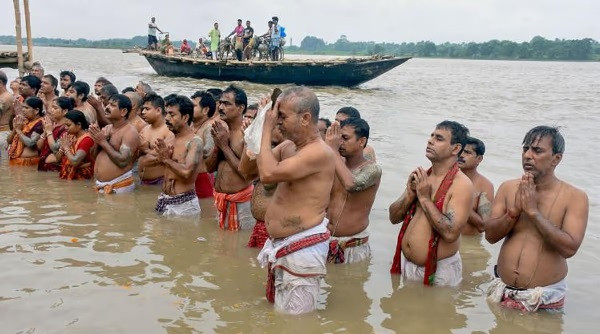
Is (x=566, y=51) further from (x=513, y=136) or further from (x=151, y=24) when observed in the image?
(x=513, y=136)

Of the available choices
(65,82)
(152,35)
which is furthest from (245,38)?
(65,82)

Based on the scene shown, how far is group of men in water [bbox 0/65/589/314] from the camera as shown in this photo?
4266 millimetres

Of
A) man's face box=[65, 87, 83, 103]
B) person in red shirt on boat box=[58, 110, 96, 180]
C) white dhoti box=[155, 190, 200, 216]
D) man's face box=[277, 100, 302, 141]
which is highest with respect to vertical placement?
man's face box=[277, 100, 302, 141]

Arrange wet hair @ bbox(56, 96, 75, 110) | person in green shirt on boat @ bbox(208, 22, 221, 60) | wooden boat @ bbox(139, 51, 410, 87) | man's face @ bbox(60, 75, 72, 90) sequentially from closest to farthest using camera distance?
wet hair @ bbox(56, 96, 75, 110) < man's face @ bbox(60, 75, 72, 90) < wooden boat @ bbox(139, 51, 410, 87) < person in green shirt on boat @ bbox(208, 22, 221, 60)

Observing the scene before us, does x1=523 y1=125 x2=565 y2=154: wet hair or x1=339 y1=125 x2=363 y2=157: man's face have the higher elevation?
x1=523 y1=125 x2=565 y2=154: wet hair

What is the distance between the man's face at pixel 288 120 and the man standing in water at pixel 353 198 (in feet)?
3.28

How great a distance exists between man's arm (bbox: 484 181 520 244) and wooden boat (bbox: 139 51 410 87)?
23.0 m

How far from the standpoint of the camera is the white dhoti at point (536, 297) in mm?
4559

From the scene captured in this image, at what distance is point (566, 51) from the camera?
273ft

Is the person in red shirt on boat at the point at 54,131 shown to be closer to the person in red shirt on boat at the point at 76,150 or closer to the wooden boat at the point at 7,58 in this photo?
the person in red shirt on boat at the point at 76,150

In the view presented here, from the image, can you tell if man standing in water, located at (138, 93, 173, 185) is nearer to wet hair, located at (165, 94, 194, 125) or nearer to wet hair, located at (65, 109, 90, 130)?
wet hair, located at (165, 94, 194, 125)

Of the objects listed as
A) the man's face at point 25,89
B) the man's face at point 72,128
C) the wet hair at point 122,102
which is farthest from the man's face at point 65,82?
the wet hair at point 122,102

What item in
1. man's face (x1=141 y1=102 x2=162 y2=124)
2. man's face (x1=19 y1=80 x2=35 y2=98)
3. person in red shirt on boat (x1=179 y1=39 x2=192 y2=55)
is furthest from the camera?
person in red shirt on boat (x1=179 y1=39 x2=192 y2=55)

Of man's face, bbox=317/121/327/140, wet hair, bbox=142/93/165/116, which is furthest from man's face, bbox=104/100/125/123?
man's face, bbox=317/121/327/140
